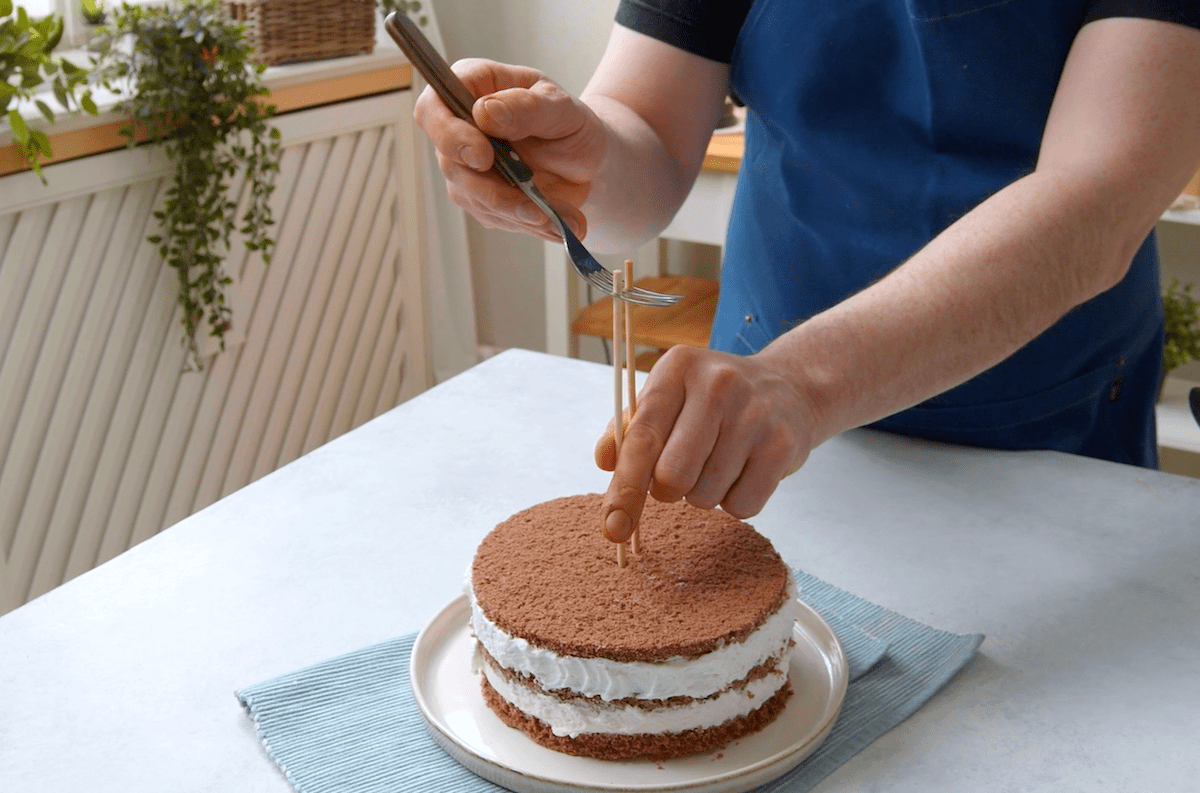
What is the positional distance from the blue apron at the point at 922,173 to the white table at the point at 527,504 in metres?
0.09

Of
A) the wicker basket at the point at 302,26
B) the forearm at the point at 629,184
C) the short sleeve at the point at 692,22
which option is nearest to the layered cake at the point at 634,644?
the forearm at the point at 629,184

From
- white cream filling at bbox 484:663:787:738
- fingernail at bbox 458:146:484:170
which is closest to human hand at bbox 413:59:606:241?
fingernail at bbox 458:146:484:170

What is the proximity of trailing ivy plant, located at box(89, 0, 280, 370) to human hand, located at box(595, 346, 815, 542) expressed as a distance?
144 cm

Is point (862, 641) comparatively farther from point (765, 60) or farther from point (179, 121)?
point (179, 121)

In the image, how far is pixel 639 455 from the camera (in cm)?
79

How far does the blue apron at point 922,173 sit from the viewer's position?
1.11 meters

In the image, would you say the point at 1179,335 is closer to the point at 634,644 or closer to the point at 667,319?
the point at 667,319

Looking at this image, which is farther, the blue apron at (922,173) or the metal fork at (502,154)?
the blue apron at (922,173)

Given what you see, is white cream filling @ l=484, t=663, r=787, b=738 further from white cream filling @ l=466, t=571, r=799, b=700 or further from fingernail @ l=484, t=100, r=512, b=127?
fingernail @ l=484, t=100, r=512, b=127

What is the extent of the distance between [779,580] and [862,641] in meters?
0.11

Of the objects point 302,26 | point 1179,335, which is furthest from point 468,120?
point 1179,335

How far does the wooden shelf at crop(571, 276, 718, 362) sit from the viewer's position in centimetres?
249

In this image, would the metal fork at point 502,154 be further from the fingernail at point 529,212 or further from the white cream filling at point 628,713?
the white cream filling at point 628,713

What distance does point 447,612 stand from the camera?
92 cm
